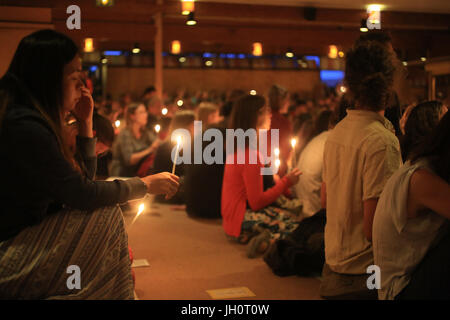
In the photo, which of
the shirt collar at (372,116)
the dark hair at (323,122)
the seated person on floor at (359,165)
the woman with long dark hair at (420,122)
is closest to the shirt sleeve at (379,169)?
the seated person on floor at (359,165)

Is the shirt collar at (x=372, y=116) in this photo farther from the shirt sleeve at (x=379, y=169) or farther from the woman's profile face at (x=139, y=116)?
the woman's profile face at (x=139, y=116)

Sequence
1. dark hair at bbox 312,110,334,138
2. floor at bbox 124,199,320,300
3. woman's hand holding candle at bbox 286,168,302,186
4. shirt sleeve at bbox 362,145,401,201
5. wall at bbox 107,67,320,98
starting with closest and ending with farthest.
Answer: shirt sleeve at bbox 362,145,401,201
floor at bbox 124,199,320,300
woman's hand holding candle at bbox 286,168,302,186
dark hair at bbox 312,110,334,138
wall at bbox 107,67,320,98

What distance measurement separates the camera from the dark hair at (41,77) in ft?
5.38

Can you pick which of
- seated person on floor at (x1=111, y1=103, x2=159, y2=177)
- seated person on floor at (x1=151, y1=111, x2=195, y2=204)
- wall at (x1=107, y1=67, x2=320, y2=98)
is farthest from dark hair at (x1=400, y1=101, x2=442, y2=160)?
wall at (x1=107, y1=67, x2=320, y2=98)

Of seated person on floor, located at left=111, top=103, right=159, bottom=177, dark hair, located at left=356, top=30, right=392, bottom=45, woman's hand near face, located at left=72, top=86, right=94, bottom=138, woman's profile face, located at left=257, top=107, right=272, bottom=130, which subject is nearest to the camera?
woman's hand near face, located at left=72, top=86, right=94, bottom=138

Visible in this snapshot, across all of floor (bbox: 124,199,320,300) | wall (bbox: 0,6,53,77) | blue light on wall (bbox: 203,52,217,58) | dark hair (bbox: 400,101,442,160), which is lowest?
floor (bbox: 124,199,320,300)

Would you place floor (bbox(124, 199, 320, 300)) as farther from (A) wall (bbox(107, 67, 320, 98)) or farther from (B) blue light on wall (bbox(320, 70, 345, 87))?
(B) blue light on wall (bbox(320, 70, 345, 87))

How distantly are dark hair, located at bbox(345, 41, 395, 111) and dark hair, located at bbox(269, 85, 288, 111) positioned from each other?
10.3ft

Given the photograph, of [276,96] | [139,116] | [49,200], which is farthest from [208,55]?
[49,200]

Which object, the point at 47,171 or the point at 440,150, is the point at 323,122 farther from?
the point at 47,171

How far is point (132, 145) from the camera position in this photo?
6.46 metres

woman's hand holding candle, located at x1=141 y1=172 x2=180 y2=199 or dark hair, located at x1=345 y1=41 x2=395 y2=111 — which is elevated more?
dark hair, located at x1=345 y1=41 x2=395 y2=111

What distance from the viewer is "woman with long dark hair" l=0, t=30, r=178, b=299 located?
1.56 metres

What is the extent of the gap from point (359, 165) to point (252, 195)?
5.58 ft
